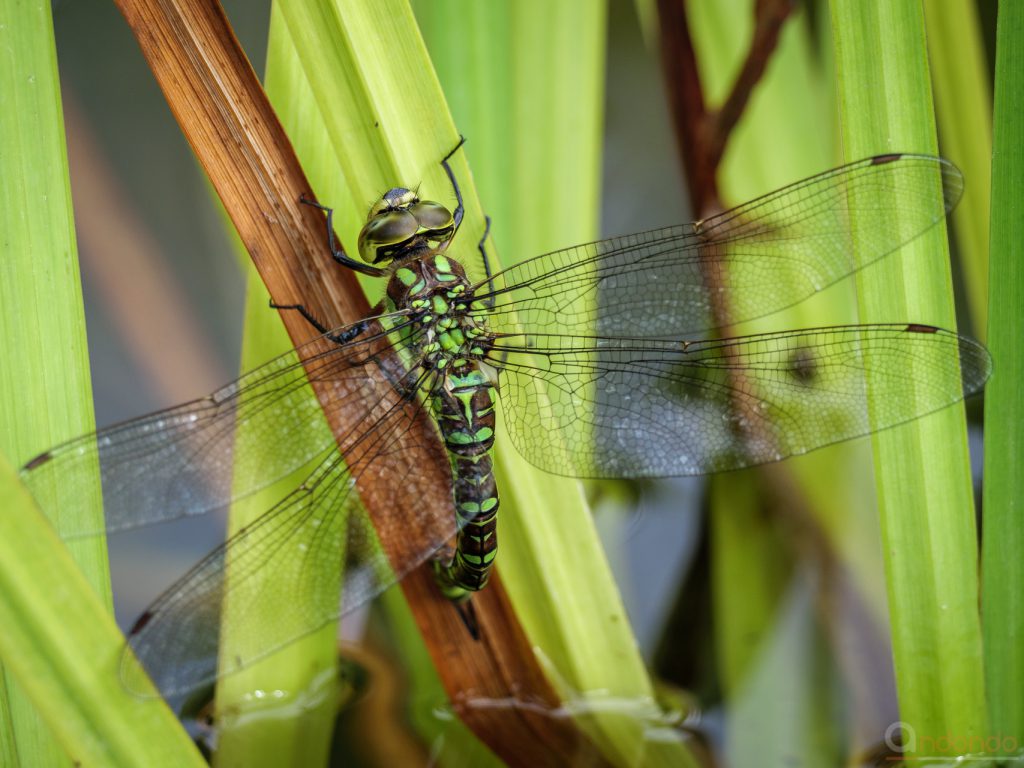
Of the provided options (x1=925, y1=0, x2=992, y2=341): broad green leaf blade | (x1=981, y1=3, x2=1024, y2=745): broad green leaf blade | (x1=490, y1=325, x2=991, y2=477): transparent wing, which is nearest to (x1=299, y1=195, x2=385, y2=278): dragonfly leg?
(x1=490, y1=325, x2=991, y2=477): transparent wing

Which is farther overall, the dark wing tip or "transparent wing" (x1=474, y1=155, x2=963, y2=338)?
"transparent wing" (x1=474, y1=155, x2=963, y2=338)

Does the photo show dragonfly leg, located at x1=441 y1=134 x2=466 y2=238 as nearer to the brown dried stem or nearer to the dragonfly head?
the dragonfly head

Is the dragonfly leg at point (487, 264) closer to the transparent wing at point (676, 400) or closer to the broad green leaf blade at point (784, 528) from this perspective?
the transparent wing at point (676, 400)

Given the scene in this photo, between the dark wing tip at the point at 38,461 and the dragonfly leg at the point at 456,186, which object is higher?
the dragonfly leg at the point at 456,186

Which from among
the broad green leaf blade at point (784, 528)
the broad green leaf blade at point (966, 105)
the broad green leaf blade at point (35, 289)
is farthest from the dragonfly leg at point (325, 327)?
the broad green leaf blade at point (966, 105)

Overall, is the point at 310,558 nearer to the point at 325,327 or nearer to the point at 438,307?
the point at 325,327

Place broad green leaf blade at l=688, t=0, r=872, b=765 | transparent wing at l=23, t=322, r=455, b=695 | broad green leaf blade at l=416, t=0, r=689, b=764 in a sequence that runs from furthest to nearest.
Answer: broad green leaf blade at l=688, t=0, r=872, b=765
broad green leaf blade at l=416, t=0, r=689, b=764
transparent wing at l=23, t=322, r=455, b=695

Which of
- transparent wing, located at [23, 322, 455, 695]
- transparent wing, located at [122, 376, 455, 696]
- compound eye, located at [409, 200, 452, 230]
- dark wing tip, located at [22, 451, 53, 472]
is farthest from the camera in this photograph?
compound eye, located at [409, 200, 452, 230]

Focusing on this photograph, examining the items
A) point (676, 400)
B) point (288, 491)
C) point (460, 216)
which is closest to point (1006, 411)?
point (676, 400)
